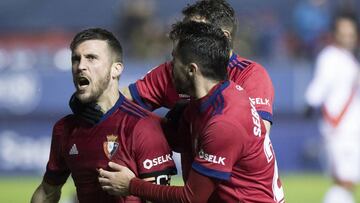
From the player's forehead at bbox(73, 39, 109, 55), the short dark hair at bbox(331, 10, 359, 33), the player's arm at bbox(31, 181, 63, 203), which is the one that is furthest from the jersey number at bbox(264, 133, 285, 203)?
the short dark hair at bbox(331, 10, 359, 33)

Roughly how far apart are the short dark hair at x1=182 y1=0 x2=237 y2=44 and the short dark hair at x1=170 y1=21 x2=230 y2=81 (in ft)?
1.84

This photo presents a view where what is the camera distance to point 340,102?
12.1 meters

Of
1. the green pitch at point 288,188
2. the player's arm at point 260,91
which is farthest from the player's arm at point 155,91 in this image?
the green pitch at point 288,188

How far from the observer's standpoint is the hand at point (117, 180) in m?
5.29

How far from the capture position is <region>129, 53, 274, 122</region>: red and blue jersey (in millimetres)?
6051

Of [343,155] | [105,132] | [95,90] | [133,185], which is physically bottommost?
[343,155]

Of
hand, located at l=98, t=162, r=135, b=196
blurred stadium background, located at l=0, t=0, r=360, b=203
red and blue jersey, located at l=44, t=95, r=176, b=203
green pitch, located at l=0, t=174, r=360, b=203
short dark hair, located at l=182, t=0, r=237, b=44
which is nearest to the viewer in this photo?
hand, located at l=98, t=162, r=135, b=196

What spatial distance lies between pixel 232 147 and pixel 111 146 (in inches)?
29.6

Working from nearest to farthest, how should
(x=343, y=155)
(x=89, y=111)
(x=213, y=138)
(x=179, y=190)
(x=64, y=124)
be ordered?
(x=213, y=138) → (x=179, y=190) → (x=89, y=111) → (x=64, y=124) → (x=343, y=155)

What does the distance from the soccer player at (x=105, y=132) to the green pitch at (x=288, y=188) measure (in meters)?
6.65

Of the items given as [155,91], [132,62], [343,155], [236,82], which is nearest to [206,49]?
[236,82]

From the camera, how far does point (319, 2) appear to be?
1650 cm

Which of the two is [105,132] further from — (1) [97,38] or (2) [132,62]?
(2) [132,62]

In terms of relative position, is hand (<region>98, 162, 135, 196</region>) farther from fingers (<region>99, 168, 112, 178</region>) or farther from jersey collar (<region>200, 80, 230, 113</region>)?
jersey collar (<region>200, 80, 230, 113</region>)
